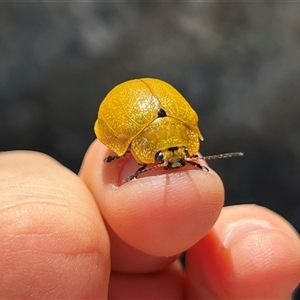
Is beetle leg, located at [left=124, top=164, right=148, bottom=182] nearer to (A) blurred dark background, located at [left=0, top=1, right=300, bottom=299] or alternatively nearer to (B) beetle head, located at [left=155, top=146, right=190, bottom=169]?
(B) beetle head, located at [left=155, top=146, right=190, bottom=169]

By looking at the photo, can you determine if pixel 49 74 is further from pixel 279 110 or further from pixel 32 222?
pixel 32 222

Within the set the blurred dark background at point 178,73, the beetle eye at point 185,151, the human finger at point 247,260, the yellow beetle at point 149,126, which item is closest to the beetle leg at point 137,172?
the yellow beetle at point 149,126

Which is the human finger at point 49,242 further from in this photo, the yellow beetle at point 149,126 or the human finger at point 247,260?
the human finger at point 247,260

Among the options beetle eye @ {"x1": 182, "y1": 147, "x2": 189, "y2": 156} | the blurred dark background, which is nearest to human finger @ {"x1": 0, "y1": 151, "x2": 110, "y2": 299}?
beetle eye @ {"x1": 182, "y1": 147, "x2": 189, "y2": 156}

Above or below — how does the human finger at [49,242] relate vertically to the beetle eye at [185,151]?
below

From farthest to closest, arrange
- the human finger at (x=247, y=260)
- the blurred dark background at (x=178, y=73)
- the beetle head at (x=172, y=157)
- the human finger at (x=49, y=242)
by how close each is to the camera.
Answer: the blurred dark background at (x=178, y=73) → the human finger at (x=247, y=260) → the beetle head at (x=172, y=157) → the human finger at (x=49, y=242)
